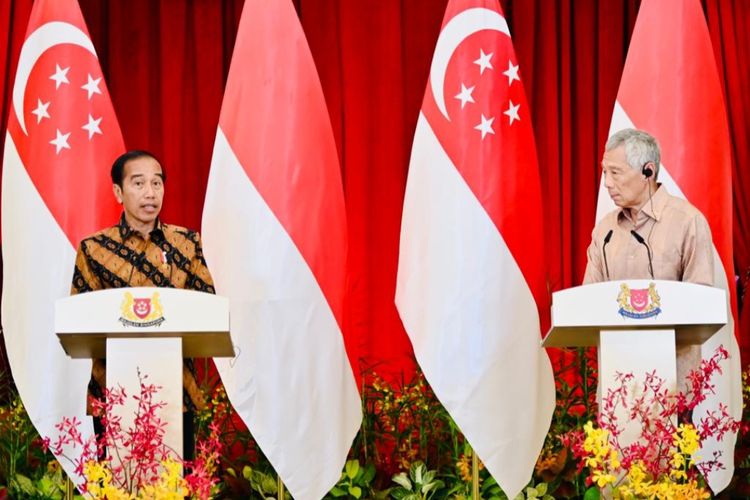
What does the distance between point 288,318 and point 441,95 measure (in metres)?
0.98

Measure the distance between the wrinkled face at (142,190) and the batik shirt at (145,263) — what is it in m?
0.04

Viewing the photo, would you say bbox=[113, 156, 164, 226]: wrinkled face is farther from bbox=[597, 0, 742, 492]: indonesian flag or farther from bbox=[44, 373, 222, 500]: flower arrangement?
bbox=[597, 0, 742, 492]: indonesian flag

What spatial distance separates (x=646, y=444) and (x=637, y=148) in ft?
3.07

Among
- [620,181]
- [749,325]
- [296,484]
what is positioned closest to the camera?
[620,181]

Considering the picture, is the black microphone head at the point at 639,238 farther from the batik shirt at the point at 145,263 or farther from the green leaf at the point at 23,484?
the green leaf at the point at 23,484

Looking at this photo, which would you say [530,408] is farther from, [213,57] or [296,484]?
[213,57]

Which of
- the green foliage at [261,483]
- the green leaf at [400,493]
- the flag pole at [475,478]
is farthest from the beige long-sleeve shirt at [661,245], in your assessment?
the green foliage at [261,483]

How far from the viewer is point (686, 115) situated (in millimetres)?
4461

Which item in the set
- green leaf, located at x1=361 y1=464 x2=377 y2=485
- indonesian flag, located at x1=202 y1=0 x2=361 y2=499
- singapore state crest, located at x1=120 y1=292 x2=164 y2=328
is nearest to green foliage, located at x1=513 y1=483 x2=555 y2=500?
green leaf, located at x1=361 y1=464 x2=377 y2=485

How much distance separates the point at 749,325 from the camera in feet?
18.2

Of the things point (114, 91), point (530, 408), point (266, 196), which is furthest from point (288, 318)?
point (114, 91)

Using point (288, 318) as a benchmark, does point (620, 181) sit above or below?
above

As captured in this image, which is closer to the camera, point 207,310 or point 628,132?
point 207,310

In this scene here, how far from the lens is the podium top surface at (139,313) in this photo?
3186 millimetres
